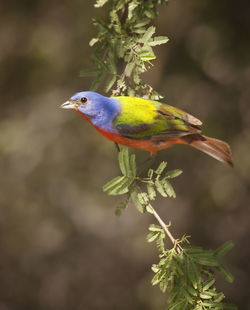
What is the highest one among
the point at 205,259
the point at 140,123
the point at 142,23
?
the point at 142,23

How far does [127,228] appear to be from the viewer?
8.09m

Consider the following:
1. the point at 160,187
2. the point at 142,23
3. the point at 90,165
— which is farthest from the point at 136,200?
the point at 90,165

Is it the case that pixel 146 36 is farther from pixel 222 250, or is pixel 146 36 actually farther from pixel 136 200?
pixel 222 250

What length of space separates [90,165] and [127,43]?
461 cm

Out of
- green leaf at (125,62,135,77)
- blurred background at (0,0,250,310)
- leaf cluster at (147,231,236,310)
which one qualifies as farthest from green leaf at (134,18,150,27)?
blurred background at (0,0,250,310)

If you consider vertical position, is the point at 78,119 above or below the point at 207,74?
below

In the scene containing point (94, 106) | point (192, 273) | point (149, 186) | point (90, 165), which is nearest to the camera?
point (192, 273)

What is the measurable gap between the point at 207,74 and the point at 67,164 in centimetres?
253

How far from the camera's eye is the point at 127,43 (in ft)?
10.1

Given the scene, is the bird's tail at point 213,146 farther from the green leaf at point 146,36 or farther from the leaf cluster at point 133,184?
the green leaf at point 146,36

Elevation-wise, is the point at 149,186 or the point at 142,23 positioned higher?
the point at 142,23

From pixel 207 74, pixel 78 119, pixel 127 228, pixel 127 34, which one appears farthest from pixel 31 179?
pixel 127 34

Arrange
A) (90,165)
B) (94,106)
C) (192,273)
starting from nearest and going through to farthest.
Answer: (192,273), (94,106), (90,165)

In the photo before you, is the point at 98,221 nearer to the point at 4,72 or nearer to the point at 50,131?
the point at 50,131
